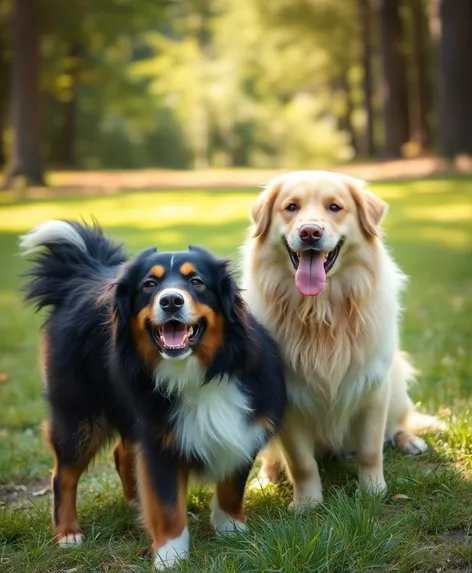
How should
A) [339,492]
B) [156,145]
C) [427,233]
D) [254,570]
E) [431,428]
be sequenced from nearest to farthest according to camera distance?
[254,570] → [339,492] → [431,428] → [427,233] → [156,145]

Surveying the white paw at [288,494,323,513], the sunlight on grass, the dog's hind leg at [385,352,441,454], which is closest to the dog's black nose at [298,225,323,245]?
the dog's hind leg at [385,352,441,454]

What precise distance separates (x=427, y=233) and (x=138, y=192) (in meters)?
8.84

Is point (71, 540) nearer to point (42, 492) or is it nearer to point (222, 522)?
point (222, 522)

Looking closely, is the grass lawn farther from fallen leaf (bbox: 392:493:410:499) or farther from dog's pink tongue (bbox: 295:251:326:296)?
dog's pink tongue (bbox: 295:251:326:296)

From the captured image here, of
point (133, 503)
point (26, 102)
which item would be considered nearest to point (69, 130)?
point (26, 102)

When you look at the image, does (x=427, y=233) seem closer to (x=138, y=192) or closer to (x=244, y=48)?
(x=138, y=192)

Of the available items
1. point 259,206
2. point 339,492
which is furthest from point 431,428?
point 259,206

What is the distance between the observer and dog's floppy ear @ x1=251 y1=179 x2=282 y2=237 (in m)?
4.14

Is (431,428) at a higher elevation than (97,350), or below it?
below

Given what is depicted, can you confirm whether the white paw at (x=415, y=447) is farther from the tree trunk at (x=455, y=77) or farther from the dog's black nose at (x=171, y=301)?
the tree trunk at (x=455, y=77)

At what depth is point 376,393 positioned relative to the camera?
413 centimetres

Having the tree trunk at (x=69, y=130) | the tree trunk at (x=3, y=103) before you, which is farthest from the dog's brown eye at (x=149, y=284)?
the tree trunk at (x=69, y=130)

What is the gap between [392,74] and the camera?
23531 mm

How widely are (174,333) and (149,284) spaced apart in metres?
0.25
